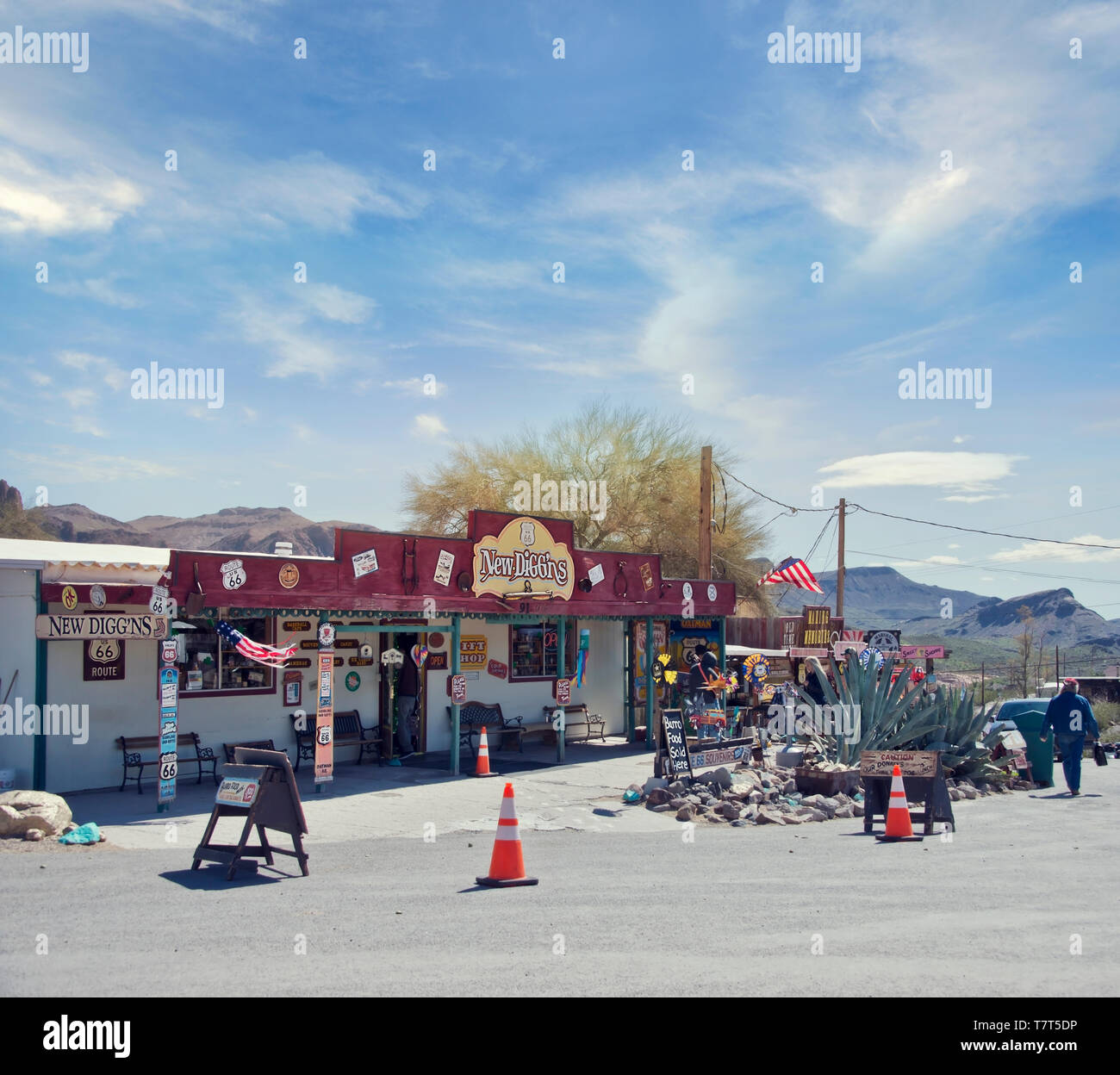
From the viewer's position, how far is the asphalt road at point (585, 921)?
5.92 metres

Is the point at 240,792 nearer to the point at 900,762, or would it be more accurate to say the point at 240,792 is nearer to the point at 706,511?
the point at 900,762

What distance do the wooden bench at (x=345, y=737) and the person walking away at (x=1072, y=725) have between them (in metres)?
10.6

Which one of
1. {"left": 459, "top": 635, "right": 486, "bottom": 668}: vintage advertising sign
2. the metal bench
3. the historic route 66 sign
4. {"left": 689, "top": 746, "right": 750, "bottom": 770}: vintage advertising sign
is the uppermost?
the historic route 66 sign

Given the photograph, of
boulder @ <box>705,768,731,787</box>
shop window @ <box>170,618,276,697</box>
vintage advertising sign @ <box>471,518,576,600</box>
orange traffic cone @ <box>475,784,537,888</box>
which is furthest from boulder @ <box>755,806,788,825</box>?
shop window @ <box>170,618,276,697</box>

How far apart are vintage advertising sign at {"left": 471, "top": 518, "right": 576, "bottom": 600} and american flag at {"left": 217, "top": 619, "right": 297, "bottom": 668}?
3.89 m

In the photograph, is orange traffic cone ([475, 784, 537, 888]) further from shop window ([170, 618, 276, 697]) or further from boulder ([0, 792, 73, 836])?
shop window ([170, 618, 276, 697])

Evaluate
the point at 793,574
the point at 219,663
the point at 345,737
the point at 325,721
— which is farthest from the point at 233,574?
the point at 793,574

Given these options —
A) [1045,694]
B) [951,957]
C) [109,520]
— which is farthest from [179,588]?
[109,520]

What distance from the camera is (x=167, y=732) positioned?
1206 centimetres

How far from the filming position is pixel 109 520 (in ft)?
288

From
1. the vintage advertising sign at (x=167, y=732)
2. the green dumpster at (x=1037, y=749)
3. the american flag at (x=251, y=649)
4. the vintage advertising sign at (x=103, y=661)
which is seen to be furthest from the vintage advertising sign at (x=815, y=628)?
the vintage advertising sign at (x=167, y=732)

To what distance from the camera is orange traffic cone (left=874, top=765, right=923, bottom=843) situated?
11117 millimetres

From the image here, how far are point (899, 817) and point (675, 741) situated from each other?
3.69m

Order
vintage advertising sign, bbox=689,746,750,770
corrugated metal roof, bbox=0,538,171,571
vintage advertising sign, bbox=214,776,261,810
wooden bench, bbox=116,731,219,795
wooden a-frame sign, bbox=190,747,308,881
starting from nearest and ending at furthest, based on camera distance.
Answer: wooden a-frame sign, bbox=190,747,308,881, vintage advertising sign, bbox=214,776,261,810, corrugated metal roof, bbox=0,538,171,571, wooden bench, bbox=116,731,219,795, vintage advertising sign, bbox=689,746,750,770
